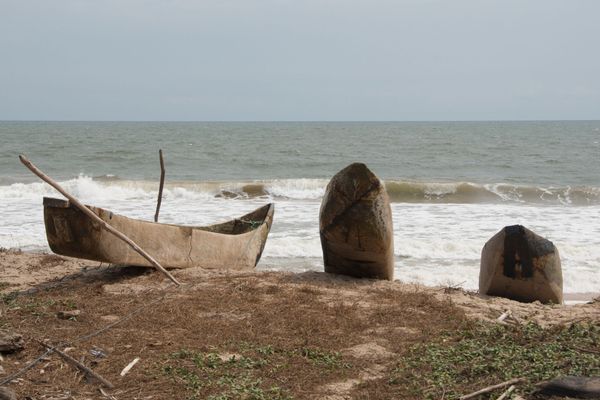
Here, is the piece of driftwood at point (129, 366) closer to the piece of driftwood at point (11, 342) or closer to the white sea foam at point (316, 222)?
the piece of driftwood at point (11, 342)

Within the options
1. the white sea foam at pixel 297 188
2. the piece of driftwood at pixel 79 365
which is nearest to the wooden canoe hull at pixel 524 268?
the piece of driftwood at pixel 79 365

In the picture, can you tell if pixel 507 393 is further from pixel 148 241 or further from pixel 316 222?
pixel 316 222

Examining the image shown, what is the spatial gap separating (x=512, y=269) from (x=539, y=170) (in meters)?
24.4

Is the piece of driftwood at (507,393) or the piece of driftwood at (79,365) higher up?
the piece of driftwood at (507,393)

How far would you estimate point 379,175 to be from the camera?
30.2 metres

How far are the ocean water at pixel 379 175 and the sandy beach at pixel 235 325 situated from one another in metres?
3.06

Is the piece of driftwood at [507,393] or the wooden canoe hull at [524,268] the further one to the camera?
the wooden canoe hull at [524,268]

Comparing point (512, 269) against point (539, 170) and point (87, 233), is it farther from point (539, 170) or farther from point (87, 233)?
point (539, 170)

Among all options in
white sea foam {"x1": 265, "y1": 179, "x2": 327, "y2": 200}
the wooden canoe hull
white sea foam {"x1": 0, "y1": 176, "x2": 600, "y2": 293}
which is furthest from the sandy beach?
white sea foam {"x1": 265, "y1": 179, "x2": 327, "y2": 200}

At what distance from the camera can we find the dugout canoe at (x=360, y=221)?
8938 mm

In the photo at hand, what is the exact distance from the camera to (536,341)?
237 inches

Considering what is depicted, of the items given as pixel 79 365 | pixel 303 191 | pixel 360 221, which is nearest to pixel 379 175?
pixel 303 191

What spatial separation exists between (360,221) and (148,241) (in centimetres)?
264

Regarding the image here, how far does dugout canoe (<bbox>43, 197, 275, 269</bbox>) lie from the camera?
784cm
